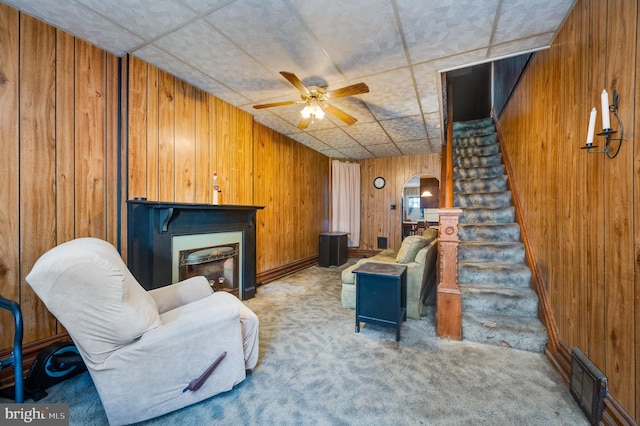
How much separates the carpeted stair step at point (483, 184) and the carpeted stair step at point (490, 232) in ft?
2.18

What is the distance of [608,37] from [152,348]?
9.65 ft

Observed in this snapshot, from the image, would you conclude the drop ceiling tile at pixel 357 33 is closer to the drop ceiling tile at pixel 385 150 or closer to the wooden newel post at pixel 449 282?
the wooden newel post at pixel 449 282

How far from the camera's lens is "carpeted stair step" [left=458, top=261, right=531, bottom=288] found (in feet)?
8.61

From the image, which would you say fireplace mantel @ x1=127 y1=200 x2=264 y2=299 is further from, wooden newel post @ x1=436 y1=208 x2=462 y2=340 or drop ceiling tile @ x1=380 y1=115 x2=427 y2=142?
drop ceiling tile @ x1=380 y1=115 x2=427 y2=142

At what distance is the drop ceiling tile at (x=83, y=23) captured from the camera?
5.79 ft

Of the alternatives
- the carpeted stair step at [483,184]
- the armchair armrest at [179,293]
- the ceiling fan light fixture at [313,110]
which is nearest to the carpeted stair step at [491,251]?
the carpeted stair step at [483,184]

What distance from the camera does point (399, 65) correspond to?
2475 millimetres

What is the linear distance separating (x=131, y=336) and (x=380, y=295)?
1888 millimetres

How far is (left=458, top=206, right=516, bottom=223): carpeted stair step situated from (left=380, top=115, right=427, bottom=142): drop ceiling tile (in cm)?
150

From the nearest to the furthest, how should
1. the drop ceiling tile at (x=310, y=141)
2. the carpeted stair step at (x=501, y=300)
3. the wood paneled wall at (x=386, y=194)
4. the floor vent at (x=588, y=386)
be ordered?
the floor vent at (x=588, y=386), the carpeted stair step at (x=501, y=300), the drop ceiling tile at (x=310, y=141), the wood paneled wall at (x=386, y=194)

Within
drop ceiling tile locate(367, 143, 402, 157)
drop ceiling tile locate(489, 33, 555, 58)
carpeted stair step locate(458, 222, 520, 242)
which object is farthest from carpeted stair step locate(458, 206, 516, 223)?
drop ceiling tile locate(367, 143, 402, 157)

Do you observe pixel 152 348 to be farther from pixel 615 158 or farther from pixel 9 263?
pixel 615 158

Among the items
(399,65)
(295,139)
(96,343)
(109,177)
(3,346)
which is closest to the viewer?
(96,343)

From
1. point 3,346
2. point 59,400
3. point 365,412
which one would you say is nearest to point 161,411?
point 59,400
